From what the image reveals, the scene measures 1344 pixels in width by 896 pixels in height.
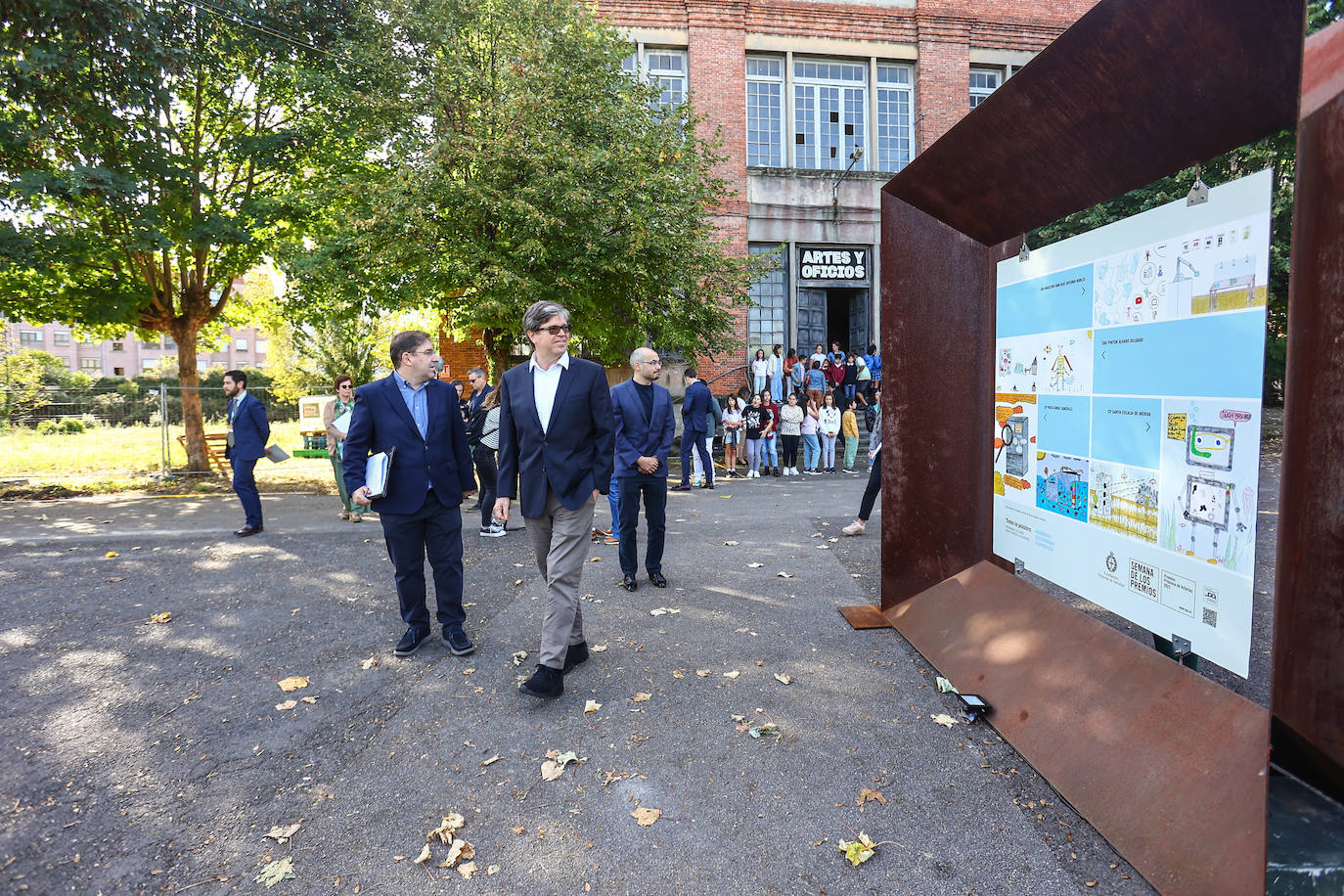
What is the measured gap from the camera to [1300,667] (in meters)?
2.58

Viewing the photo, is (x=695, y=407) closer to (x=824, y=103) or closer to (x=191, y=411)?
(x=191, y=411)

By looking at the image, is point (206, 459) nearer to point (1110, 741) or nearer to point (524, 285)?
point (524, 285)

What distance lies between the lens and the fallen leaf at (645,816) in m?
2.91

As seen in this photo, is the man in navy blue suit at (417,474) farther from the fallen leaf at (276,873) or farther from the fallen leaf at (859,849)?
the fallen leaf at (859,849)

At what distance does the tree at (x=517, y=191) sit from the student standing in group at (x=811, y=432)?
2984mm

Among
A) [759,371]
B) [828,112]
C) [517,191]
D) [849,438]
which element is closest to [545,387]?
[517,191]

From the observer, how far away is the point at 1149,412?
3125 mm

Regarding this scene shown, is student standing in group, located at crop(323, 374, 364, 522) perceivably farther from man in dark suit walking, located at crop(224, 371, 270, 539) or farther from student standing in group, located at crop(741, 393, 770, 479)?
student standing in group, located at crop(741, 393, 770, 479)

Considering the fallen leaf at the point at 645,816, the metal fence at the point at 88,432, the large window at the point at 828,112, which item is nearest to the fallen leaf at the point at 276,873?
the fallen leaf at the point at 645,816

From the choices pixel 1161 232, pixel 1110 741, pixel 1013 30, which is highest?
pixel 1013 30

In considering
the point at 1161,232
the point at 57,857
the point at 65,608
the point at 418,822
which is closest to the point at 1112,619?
the point at 1161,232

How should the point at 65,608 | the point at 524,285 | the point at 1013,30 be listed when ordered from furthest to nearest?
the point at 1013,30
the point at 524,285
the point at 65,608

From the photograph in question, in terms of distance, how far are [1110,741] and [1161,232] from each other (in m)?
2.12

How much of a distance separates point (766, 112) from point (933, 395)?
1856 centimetres
